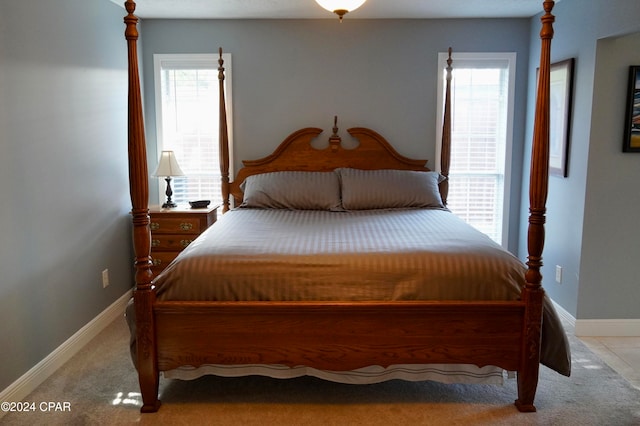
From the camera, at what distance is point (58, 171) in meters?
3.01

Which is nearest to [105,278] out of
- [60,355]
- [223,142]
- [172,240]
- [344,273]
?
[172,240]

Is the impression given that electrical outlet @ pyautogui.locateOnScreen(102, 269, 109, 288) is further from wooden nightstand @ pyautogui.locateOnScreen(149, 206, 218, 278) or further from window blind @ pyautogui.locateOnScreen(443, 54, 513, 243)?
window blind @ pyautogui.locateOnScreen(443, 54, 513, 243)

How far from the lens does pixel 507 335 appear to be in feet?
8.00

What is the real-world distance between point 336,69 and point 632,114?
7.39ft

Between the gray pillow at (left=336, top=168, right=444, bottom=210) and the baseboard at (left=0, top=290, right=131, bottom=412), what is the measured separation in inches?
75.0

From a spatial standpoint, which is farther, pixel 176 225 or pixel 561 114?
pixel 176 225

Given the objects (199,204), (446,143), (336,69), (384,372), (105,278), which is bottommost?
(384,372)

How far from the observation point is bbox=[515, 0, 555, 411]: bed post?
234 cm

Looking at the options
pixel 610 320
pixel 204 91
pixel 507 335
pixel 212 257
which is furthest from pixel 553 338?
pixel 204 91

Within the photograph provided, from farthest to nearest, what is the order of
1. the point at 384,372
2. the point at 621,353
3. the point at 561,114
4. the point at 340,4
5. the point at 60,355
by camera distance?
the point at 561,114 < the point at 621,353 < the point at 60,355 < the point at 340,4 < the point at 384,372

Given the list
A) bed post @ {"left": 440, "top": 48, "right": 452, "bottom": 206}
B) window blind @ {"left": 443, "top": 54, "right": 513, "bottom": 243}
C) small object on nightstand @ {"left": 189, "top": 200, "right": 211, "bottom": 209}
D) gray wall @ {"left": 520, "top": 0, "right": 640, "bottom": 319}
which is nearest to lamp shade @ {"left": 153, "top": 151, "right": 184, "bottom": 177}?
small object on nightstand @ {"left": 189, "top": 200, "right": 211, "bottom": 209}

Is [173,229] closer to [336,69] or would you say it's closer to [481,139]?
[336,69]

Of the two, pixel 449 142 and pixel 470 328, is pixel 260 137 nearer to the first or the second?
pixel 449 142

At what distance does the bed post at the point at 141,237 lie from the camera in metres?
2.30
